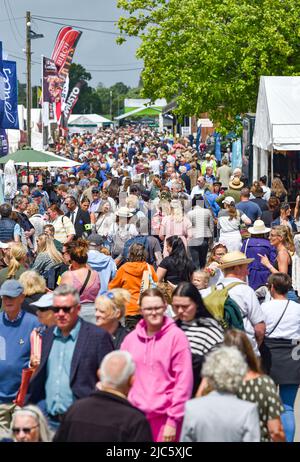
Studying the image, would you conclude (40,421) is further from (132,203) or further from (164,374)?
(132,203)

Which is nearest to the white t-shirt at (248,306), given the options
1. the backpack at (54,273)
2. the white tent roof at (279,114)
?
the backpack at (54,273)

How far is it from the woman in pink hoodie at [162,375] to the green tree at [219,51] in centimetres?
2509

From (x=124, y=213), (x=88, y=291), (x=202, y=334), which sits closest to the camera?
(x=202, y=334)

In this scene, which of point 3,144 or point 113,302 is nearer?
point 113,302

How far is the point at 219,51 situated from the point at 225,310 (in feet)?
80.8

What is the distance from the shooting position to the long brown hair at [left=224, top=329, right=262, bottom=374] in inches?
241

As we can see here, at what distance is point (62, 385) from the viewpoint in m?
6.55

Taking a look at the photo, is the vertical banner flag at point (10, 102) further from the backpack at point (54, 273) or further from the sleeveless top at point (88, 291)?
the sleeveless top at point (88, 291)

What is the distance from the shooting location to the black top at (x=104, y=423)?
17.2 ft

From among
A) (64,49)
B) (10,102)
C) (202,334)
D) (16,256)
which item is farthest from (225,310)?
(64,49)

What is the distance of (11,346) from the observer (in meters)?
7.51

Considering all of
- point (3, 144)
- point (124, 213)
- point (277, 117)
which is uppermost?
point (277, 117)

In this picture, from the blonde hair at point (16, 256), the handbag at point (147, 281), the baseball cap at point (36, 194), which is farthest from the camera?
the baseball cap at point (36, 194)

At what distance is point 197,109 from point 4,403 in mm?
25364
